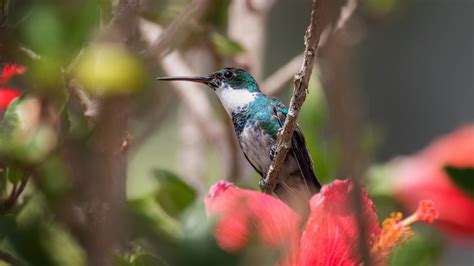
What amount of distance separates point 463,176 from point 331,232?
0.23 m

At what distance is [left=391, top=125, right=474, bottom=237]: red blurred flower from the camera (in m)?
2.11

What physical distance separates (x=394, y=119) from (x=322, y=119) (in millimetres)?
4891

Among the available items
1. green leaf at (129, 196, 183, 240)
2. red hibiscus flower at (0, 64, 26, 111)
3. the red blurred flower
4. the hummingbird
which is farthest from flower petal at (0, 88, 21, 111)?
the hummingbird

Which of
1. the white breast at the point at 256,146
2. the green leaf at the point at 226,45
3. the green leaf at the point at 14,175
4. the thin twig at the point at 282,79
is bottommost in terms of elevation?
the green leaf at the point at 14,175

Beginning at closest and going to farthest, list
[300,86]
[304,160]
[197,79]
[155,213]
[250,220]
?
[250,220] < [300,86] < [155,213] < [304,160] < [197,79]

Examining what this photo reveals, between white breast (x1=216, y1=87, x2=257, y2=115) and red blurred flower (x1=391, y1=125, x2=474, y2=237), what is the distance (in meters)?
0.69

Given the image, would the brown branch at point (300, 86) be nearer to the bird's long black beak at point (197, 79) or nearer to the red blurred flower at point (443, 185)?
the red blurred flower at point (443, 185)

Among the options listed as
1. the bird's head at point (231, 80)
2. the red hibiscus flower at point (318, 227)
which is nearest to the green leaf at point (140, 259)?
the red hibiscus flower at point (318, 227)

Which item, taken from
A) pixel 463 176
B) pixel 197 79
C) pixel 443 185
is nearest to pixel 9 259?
pixel 463 176

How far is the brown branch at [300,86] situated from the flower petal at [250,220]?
21 centimetres

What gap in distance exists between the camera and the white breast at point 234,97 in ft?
10.1

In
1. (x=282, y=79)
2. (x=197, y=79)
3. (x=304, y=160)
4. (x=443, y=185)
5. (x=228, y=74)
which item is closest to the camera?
(x=443, y=185)

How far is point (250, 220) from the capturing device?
113 centimetres

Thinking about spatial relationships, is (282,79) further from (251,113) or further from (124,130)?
(124,130)
